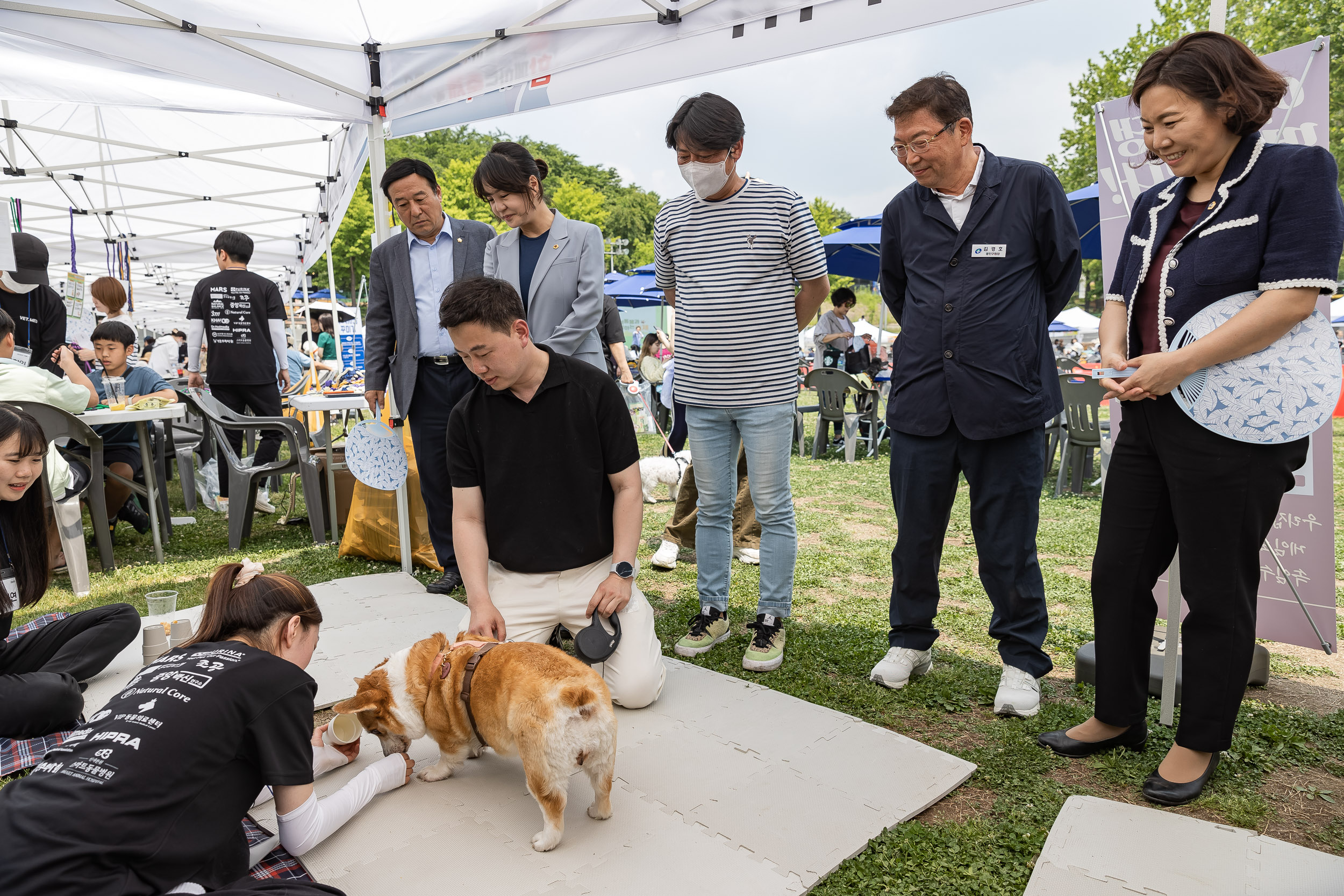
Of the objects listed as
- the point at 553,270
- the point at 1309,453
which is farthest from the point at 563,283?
the point at 1309,453

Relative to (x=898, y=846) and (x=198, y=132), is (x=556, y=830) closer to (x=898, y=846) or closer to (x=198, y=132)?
(x=898, y=846)

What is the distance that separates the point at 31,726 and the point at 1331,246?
13.0 feet

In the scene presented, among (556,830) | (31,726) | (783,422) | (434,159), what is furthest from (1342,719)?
(434,159)

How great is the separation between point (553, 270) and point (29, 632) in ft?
8.25

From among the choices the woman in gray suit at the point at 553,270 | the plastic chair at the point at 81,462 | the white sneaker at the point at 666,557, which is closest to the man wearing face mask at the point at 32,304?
the plastic chair at the point at 81,462

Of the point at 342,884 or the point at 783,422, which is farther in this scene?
the point at 783,422

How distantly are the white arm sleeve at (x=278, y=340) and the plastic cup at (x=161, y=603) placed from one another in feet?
10.7

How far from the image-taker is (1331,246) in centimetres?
192

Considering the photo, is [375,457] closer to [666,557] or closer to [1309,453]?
[666,557]

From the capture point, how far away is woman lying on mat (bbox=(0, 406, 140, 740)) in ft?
8.41

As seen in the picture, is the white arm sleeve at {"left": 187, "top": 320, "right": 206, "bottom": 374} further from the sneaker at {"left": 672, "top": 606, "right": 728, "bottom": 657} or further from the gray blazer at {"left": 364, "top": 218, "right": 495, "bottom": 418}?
the sneaker at {"left": 672, "top": 606, "right": 728, "bottom": 657}

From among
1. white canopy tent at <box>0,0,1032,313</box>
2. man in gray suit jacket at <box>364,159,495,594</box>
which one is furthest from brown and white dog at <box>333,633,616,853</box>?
white canopy tent at <box>0,0,1032,313</box>

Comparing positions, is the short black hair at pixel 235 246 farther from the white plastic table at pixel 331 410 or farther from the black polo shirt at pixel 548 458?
the black polo shirt at pixel 548 458

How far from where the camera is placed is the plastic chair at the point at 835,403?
9.09 m
